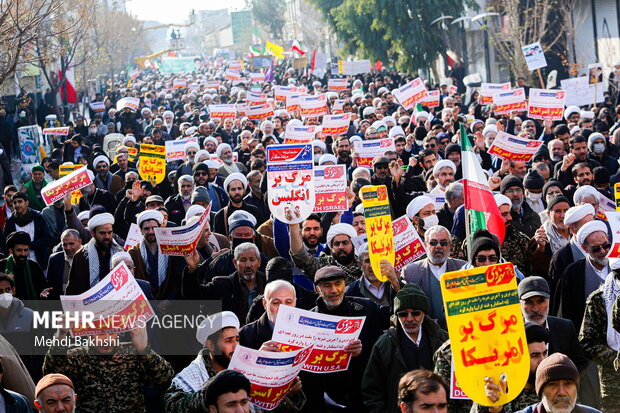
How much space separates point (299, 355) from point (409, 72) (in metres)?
35.3

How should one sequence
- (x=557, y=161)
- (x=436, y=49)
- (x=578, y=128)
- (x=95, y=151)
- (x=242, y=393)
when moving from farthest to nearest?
(x=436, y=49), (x=95, y=151), (x=578, y=128), (x=557, y=161), (x=242, y=393)

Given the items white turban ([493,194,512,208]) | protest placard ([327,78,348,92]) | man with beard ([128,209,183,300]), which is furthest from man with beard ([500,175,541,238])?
protest placard ([327,78,348,92])

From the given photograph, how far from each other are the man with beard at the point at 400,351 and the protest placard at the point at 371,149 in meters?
8.19

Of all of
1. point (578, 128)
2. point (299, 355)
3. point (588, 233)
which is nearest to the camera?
point (299, 355)

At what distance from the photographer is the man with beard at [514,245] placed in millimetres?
8773

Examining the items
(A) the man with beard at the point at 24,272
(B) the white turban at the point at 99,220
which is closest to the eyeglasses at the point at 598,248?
(B) the white turban at the point at 99,220

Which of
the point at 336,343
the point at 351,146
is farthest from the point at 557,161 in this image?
the point at 336,343

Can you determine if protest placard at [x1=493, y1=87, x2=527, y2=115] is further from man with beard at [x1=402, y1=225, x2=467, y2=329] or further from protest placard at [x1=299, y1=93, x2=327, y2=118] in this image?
man with beard at [x1=402, y1=225, x2=467, y2=329]

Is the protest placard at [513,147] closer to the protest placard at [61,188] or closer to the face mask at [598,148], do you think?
the face mask at [598,148]

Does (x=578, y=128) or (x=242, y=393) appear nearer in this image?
(x=242, y=393)

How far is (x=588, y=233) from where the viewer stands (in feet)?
24.1

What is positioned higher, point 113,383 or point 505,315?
point 505,315

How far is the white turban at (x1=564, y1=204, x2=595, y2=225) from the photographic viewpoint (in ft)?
26.4

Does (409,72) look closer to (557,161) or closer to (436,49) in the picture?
(436,49)
